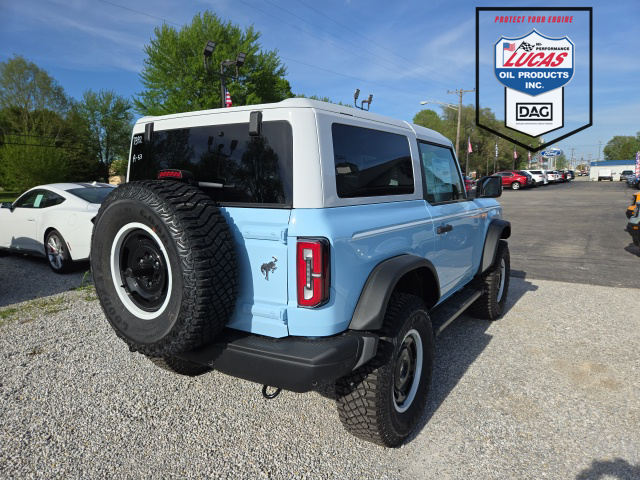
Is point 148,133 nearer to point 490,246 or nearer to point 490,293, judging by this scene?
point 490,246

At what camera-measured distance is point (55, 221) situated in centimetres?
665

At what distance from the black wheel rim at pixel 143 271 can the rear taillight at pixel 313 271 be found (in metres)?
0.75

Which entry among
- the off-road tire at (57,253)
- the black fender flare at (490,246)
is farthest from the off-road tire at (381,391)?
the off-road tire at (57,253)

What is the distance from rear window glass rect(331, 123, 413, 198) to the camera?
2402 mm

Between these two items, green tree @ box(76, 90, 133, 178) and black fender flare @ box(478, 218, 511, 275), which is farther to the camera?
green tree @ box(76, 90, 133, 178)

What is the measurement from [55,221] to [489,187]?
6.42 metres

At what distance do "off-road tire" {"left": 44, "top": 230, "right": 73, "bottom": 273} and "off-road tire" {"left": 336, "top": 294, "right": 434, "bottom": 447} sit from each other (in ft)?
19.4

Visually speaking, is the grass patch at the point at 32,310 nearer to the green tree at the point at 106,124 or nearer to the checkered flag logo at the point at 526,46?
the checkered flag logo at the point at 526,46

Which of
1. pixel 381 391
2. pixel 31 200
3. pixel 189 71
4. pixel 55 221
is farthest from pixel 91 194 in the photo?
pixel 189 71

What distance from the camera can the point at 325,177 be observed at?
2.22 m

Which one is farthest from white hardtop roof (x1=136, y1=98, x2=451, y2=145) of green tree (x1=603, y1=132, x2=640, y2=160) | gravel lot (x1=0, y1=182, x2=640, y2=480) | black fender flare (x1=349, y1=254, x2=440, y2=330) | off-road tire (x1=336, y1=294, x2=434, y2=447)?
green tree (x1=603, y1=132, x2=640, y2=160)

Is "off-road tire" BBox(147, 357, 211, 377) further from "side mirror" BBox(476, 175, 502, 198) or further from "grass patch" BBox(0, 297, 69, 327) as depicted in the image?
"side mirror" BBox(476, 175, 502, 198)

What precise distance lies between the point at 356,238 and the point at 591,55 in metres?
8.37

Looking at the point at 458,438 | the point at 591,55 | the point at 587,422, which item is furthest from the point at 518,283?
the point at 591,55
